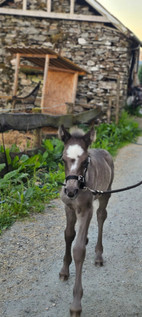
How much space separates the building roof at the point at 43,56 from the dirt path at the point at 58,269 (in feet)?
19.2

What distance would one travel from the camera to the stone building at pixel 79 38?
13867 mm

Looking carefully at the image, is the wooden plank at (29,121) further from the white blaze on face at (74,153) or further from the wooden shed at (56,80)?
the wooden shed at (56,80)

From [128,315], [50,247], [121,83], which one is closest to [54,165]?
[50,247]

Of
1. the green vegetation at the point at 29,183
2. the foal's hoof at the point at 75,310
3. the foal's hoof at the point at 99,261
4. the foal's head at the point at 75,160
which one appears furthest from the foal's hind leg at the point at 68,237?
the green vegetation at the point at 29,183

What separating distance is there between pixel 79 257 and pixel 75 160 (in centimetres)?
92

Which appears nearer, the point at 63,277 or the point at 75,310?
the point at 75,310

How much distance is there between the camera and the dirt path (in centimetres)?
338

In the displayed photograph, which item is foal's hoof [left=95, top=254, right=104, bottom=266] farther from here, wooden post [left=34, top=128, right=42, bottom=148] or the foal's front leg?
wooden post [left=34, top=128, right=42, bottom=148]

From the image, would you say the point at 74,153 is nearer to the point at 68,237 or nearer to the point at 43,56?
the point at 68,237

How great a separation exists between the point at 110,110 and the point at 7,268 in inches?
421

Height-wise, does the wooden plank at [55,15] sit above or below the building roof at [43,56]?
above

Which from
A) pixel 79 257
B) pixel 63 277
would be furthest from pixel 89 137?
pixel 63 277

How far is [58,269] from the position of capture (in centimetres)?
408

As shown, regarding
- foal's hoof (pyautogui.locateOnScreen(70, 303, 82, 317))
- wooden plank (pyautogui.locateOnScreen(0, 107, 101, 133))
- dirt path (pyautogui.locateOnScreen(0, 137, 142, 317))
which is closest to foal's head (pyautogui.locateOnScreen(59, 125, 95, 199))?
foal's hoof (pyautogui.locateOnScreen(70, 303, 82, 317))
